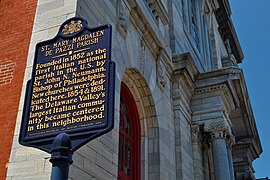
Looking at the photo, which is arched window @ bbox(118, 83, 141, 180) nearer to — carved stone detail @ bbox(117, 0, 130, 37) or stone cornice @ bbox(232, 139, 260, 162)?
carved stone detail @ bbox(117, 0, 130, 37)

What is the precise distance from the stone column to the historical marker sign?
361 inches

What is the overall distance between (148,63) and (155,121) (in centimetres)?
170

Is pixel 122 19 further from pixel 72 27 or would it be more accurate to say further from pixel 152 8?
pixel 72 27

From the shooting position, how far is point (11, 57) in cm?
819

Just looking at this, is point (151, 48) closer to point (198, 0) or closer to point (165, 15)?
point (165, 15)

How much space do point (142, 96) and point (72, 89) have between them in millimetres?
6704

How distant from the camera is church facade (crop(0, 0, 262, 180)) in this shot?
7.39m

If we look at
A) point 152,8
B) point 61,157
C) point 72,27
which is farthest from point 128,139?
point 61,157

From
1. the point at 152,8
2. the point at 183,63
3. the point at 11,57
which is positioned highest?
the point at 152,8

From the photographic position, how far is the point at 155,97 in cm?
Answer: 1168

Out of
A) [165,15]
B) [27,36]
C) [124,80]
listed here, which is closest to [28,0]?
[27,36]

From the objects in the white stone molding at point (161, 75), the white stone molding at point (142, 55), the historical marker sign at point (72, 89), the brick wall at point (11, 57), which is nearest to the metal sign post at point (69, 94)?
the historical marker sign at point (72, 89)

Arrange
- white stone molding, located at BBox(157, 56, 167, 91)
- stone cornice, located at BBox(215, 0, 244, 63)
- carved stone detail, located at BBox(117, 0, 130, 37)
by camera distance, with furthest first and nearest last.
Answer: stone cornice, located at BBox(215, 0, 244, 63) < white stone molding, located at BBox(157, 56, 167, 91) < carved stone detail, located at BBox(117, 0, 130, 37)

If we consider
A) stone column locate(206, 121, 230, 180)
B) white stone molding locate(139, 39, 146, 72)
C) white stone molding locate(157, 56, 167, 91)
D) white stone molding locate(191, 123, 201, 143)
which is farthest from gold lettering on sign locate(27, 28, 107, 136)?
white stone molding locate(191, 123, 201, 143)
